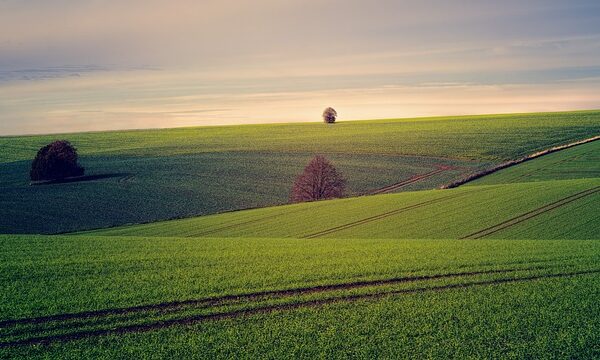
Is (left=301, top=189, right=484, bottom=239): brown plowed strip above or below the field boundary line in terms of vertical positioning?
below

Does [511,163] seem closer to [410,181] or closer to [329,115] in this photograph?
[410,181]

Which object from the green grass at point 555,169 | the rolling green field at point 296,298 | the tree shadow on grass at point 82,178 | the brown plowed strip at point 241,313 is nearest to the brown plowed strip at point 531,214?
the rolling green field at point 296,298

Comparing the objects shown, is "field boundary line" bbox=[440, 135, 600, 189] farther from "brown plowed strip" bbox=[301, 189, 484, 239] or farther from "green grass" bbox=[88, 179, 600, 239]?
"brown plowed strip" bbox=[301, 189, 484, 239]

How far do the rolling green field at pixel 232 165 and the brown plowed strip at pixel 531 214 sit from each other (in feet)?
57.6

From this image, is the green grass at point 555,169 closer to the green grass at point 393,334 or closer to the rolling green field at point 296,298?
the rolling green field at point 296,298

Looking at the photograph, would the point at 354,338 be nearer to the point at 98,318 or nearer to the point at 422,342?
the point at 422,342

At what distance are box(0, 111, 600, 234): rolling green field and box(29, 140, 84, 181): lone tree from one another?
2093 mm

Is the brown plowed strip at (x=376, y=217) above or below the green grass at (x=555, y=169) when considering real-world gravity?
below

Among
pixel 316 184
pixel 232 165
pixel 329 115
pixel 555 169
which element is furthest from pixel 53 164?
pixel 329 115

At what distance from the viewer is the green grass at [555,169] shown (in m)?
44.2

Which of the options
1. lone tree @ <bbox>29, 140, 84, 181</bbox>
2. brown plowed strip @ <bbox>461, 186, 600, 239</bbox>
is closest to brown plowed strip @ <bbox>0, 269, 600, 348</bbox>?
brown plowed strip @ <bbox>461, 186, 600, 239</bbox>

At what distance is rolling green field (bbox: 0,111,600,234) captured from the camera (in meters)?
41.4

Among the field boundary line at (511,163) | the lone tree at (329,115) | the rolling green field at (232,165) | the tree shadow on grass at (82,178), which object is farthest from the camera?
the lone tree at (329,115)

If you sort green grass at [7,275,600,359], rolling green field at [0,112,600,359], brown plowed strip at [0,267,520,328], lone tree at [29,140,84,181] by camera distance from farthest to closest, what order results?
lone tree at [29,140,84,181] → brown plowed strip at [0,267,520,328] → rolling green field at [0,112,600,359] → green grass at [7,275,600,359]
